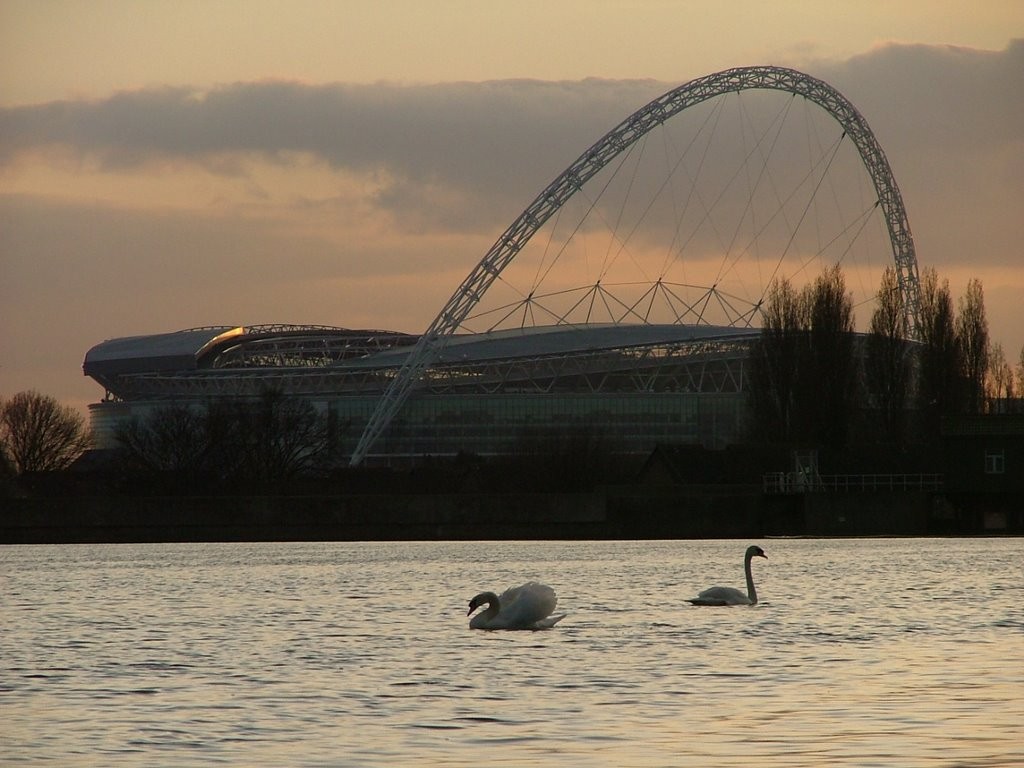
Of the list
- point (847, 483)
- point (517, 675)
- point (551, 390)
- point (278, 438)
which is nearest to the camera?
point (517, 675)

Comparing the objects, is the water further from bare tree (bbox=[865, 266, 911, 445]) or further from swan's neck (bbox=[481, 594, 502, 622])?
bare tree (bbox=[865, 266, 911, 445])

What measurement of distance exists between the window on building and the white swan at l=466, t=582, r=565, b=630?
164ft

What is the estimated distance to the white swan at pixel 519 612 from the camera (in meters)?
27.1

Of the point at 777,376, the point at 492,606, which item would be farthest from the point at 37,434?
the point at 492,606

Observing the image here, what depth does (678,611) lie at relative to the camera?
101 ft

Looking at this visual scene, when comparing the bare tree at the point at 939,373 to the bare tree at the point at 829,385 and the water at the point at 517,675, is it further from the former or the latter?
the water at the point at 517,675

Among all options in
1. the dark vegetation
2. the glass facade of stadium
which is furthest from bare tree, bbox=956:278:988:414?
the glass facade of stadium

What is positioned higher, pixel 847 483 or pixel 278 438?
pixel 278 438

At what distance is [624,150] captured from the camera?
363 feet

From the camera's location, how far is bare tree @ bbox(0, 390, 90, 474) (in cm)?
11650

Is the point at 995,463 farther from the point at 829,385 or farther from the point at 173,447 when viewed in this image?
the point at 173,447

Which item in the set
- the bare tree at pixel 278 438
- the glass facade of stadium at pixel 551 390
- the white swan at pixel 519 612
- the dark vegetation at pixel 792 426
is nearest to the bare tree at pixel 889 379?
the dark vegetation at pixel 792 426

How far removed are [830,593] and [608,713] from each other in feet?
60.4

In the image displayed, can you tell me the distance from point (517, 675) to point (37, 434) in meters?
101
